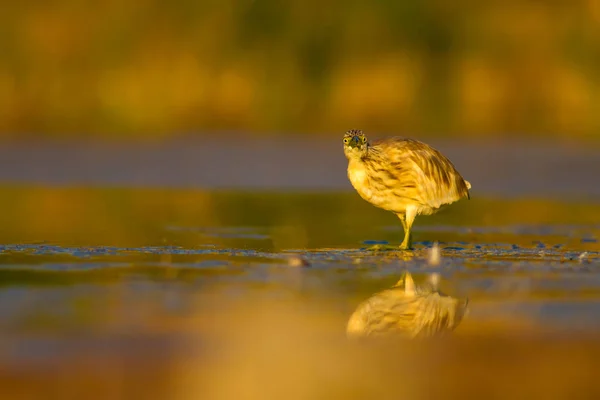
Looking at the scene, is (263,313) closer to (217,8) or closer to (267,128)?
(267,128)

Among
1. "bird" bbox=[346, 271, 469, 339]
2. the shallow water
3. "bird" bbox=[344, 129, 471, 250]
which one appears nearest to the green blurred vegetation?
the shallow water

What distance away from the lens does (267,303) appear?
26.5ft

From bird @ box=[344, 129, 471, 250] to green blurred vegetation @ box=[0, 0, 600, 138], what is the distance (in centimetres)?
1228

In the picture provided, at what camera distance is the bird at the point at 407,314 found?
727 cm

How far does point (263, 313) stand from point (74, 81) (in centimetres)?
1902

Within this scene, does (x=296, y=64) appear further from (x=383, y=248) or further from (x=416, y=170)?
(x=383, y=248)

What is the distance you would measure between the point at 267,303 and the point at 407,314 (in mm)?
880

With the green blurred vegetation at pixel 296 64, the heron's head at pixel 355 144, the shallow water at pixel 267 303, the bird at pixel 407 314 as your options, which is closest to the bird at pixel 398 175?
the heron's head at pixel 355 144

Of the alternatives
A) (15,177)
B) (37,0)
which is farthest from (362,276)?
(37,0)

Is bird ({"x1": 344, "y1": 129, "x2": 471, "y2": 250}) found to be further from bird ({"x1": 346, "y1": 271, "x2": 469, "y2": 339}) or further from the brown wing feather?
bird ({"x1": 346, "y1": 271, "x2": 469, "y2": 339})

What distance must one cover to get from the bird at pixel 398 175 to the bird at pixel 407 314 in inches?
107

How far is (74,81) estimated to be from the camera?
2603cm

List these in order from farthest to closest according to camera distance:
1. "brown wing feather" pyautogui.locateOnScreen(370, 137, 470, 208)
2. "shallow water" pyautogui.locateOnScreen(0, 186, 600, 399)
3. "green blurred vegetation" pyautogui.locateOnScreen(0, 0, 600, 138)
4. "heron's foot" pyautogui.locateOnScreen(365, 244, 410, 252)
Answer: "green blurred vegetation" pyautogui.locateOnScreen(0, 0, 600, 138) < "brown wing feather" pyautogui.locateOnScreen(370, 137, 470, 208) < "heron's foot" pyautogui.locateOnScreen(365, 244, 410, 252) < "shallow water" pyautogui.locateOnScreen(0, 186, 600, 399)

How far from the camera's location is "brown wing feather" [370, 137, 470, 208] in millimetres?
11570
